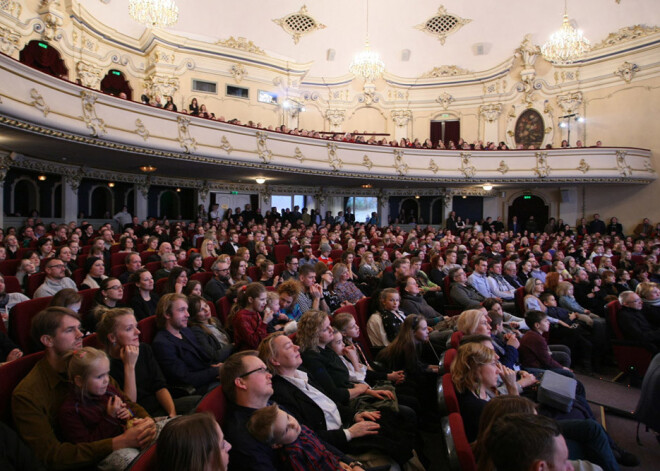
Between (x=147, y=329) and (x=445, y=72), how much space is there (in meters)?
14.8

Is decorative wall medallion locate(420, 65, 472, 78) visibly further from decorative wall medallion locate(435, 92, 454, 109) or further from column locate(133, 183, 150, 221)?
column locate(133, 183, 150, 221)

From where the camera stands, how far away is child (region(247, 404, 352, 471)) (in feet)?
4.85

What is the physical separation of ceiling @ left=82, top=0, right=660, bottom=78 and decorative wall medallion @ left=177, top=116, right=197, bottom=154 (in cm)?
546

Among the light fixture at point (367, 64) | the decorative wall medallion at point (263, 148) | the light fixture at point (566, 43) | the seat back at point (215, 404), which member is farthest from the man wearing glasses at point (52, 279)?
the light fixture at point (566, 43)

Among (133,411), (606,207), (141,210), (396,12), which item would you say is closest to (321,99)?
(396,12)

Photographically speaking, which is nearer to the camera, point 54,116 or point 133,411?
point 133,411

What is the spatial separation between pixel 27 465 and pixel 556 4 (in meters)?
16.1

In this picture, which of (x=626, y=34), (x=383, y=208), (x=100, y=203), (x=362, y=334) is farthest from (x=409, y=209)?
(x=362, y=334)

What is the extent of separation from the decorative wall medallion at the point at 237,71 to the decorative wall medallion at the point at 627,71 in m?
10.9

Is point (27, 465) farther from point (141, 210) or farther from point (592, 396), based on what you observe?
point (141, 210)

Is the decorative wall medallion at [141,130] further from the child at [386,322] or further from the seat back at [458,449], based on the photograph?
the seat back at [458,449]

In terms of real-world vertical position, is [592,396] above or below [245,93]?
below

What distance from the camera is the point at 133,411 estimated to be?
1764 millimetres

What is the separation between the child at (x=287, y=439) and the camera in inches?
58.2
